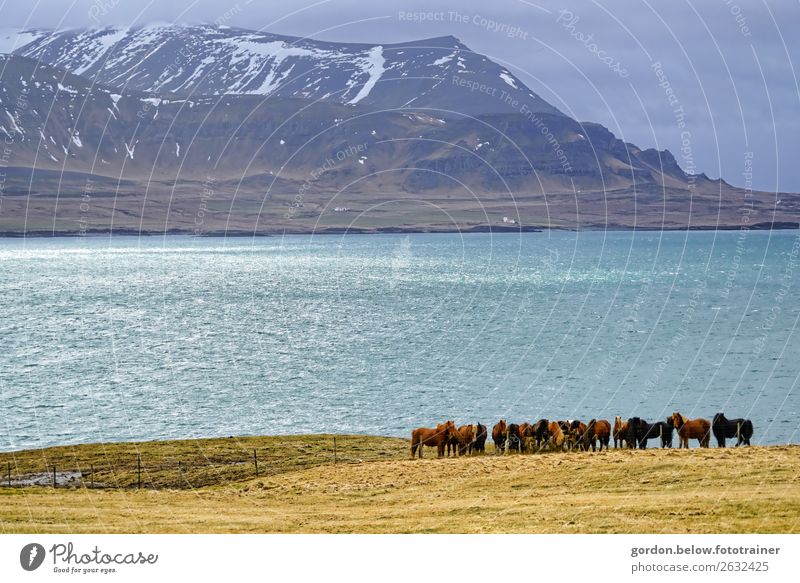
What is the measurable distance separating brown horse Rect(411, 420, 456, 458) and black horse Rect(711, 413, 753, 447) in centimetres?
1193

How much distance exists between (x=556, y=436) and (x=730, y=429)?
32.7 feet

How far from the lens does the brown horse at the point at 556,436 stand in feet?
149

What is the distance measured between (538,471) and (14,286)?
16589cm

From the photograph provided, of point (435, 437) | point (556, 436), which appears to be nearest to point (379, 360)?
point (435, 437)

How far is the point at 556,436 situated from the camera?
45.6m

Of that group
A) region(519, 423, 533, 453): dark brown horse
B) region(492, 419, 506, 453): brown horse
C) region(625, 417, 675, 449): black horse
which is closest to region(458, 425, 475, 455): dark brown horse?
region(492, 419, 506, 453): brown horse

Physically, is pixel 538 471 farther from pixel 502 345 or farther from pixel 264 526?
pixel 502 345

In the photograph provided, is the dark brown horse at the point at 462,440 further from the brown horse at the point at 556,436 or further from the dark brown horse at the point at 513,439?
the brown horse at the point at 556,436

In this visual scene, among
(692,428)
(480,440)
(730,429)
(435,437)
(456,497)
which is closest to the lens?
(456,497)

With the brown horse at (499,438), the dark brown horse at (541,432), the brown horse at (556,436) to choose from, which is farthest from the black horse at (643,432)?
the brown horse at (499,438)

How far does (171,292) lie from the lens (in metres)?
178

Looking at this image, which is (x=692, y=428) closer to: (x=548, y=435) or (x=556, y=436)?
(x=556, y=436)

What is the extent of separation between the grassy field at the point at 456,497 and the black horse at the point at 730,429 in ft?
24.8
